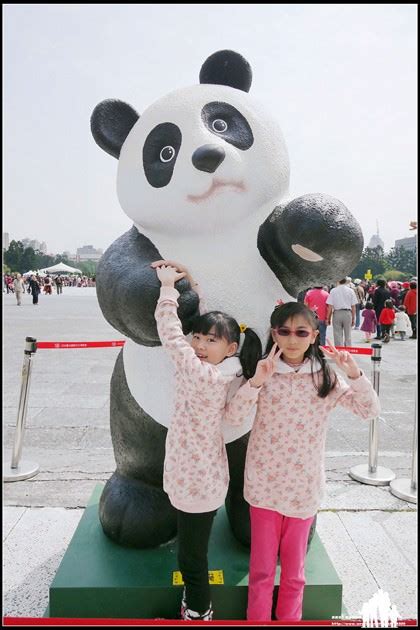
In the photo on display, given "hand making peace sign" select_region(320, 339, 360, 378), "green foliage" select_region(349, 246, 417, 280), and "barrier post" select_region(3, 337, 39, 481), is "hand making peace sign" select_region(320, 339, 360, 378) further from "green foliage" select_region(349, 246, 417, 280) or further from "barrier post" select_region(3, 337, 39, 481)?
"green foliage" select_region(349, 246, 417, 280)

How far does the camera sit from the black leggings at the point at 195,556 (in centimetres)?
190

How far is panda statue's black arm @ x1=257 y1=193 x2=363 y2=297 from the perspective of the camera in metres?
1.95

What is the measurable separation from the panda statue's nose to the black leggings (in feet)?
4.07

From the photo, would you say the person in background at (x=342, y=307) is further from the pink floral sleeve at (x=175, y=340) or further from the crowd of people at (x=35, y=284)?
the pink floral sleeve at (x=175, y=340)

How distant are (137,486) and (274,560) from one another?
72cm

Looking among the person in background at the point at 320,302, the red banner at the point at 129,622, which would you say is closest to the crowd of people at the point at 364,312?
the person in background at the point at 320,302

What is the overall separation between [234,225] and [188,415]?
2.62ft

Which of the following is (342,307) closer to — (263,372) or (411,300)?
(411,300)

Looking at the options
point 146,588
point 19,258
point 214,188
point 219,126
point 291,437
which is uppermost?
point 19,258

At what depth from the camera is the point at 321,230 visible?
1945mm

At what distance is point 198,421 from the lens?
1.82m

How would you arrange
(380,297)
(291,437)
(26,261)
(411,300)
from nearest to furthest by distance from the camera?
(291,437), (380,297), (411,300), (26,261)

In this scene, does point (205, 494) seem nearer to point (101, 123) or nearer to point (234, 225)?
point (234, 225)

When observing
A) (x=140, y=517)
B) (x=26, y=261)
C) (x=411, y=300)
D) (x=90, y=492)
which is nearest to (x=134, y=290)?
(x=140, y=517)
